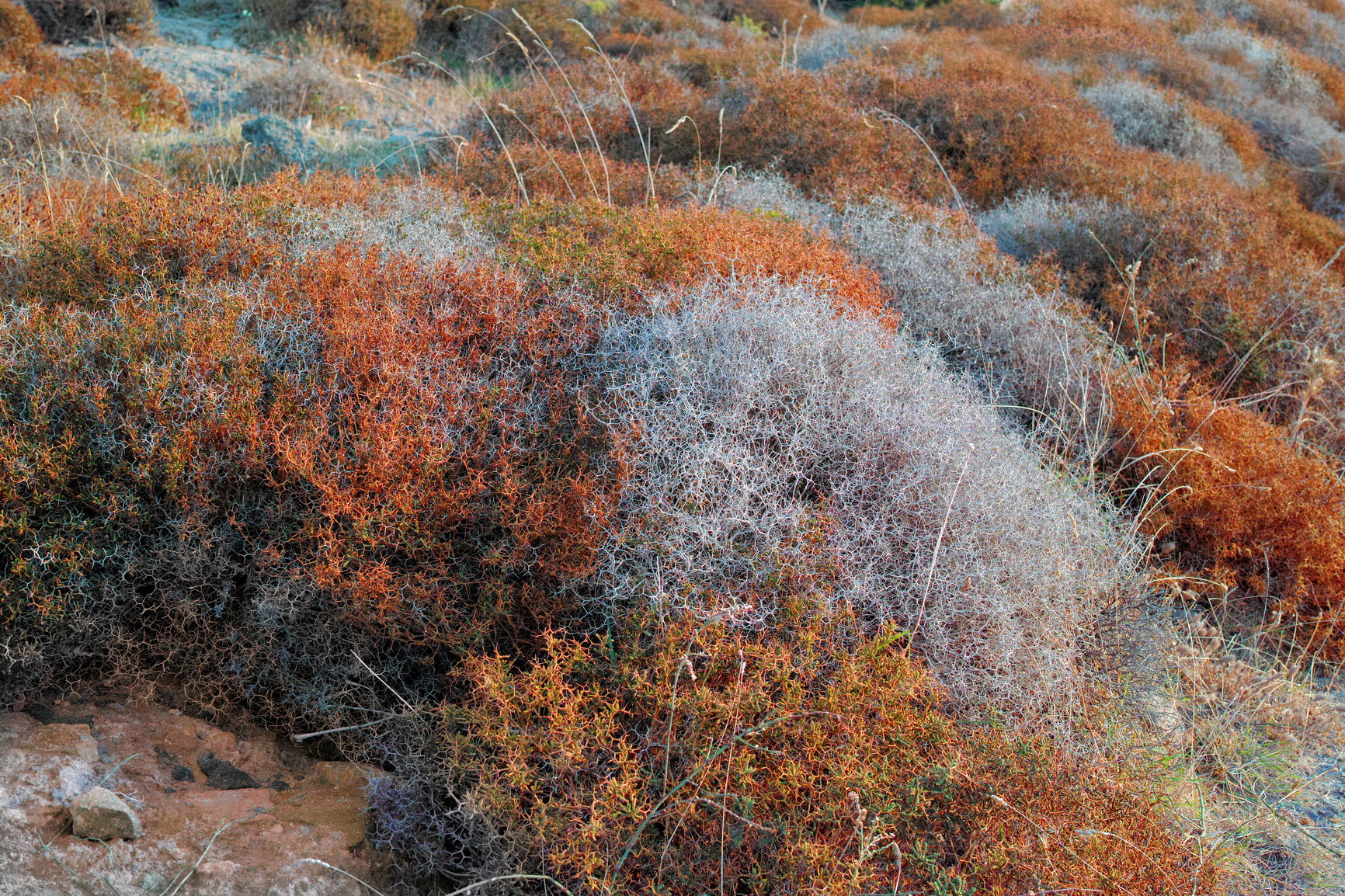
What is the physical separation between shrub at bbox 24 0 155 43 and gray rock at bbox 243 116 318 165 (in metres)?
4.52

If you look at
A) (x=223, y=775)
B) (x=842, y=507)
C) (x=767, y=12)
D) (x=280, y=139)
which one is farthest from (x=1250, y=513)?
(x=767, y=12)

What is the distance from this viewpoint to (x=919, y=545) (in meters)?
2.28

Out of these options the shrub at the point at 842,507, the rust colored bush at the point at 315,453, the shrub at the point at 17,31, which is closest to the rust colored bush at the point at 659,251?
the shrub at the point at 842,507

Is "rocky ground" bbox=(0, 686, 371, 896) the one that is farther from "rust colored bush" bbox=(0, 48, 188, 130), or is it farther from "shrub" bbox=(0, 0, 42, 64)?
"shrub" bbox=(0, 0, 42, 64)

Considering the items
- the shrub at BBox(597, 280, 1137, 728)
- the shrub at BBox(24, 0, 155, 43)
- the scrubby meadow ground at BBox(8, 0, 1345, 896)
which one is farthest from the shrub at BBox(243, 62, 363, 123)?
the shrub at BBox(597, 280, 1137, 728)

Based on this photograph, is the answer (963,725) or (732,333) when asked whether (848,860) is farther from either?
(732,333)

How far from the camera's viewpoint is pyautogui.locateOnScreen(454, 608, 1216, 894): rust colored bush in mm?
1688

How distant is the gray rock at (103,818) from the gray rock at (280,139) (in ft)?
16.3

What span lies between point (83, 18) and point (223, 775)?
35.8 ft

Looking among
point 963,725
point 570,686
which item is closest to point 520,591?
point 570,686

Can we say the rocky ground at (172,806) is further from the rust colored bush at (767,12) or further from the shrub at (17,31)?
the rust colored bush at (767,12)

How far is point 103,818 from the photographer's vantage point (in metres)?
1.71

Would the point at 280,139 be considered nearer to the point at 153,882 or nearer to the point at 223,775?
the point at 223,775

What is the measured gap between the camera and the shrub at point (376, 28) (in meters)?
10.4
